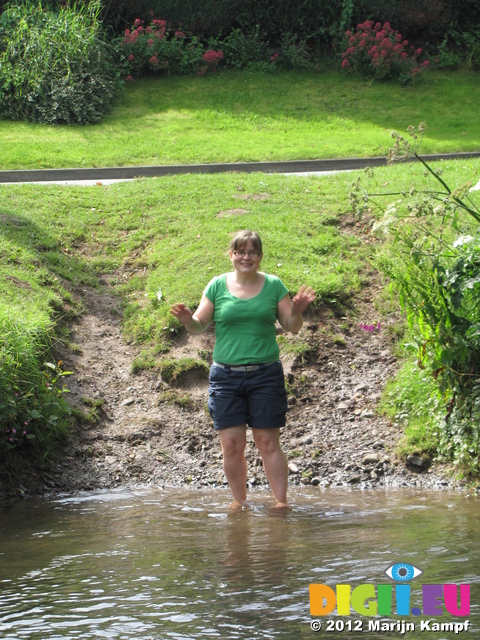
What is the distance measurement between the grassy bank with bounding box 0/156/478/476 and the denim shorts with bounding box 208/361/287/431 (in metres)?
1.84

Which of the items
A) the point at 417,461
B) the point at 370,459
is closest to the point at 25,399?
the point at 370,459

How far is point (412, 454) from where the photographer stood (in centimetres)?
653

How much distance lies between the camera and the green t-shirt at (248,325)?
534 centimetres

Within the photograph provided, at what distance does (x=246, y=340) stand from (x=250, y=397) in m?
0.37

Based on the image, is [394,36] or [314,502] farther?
[394,36]

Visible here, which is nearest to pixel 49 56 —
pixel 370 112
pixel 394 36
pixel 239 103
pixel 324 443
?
pixel 239 103

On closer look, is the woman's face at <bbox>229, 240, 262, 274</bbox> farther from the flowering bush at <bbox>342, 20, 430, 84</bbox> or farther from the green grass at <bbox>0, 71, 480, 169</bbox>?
the flowering bush at <bbox>342, 20, 430, 84</bbox>

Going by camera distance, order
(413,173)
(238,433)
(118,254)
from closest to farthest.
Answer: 1. (238,433)
2. (118,254)
3. (413,173)

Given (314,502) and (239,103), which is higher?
(239,103)

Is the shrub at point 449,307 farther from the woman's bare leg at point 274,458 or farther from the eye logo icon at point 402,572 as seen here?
the eye logo icon at point 402,572

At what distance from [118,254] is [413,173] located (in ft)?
12.8

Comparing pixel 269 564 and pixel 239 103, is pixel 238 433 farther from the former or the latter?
pixel 239 103

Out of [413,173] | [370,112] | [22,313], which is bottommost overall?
[22,313]
